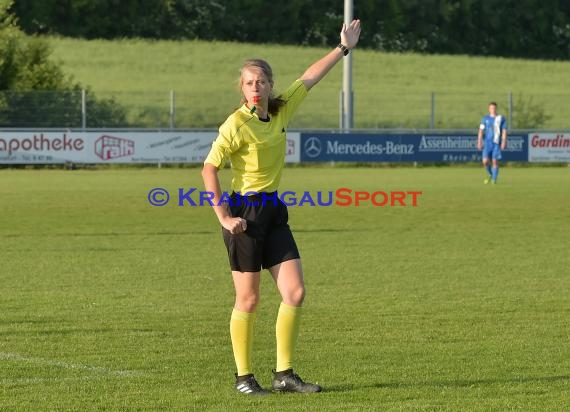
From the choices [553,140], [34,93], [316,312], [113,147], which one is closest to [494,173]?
[553,140]

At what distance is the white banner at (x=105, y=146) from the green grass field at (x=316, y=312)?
13.7 m

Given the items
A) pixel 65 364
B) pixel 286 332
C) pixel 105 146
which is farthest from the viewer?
pixel 105 146

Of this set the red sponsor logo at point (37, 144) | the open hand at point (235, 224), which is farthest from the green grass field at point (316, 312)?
the red sponsor logo at point (37, 144)

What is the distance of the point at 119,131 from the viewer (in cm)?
3559

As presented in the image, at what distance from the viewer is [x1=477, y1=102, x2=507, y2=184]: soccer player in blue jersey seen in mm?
29344

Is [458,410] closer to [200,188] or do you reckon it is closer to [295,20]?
[200,188]

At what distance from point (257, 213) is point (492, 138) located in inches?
907

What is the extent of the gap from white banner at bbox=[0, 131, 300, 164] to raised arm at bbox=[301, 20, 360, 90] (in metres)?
27.9

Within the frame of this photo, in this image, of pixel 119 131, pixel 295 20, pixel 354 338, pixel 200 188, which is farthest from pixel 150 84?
pixel 354 338

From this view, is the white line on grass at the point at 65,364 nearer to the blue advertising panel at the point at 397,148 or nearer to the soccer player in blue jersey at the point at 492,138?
the soccer player in blue jersey at the point at 492,138

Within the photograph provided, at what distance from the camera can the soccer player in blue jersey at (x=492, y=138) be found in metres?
29.3

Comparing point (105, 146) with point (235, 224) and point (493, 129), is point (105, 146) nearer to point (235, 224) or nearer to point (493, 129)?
point (493, 129)

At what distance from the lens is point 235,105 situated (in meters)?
34.1

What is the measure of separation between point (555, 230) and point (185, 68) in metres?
52.1
